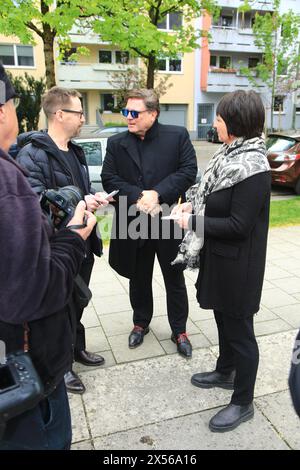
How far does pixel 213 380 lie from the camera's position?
2768mm

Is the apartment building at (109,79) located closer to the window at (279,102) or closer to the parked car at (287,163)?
the window at (279,102)

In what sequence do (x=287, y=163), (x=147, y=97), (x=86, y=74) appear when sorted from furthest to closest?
(x=86, y=74), (x=287, y=163), (x=147, y=97)

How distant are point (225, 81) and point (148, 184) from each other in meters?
30.0

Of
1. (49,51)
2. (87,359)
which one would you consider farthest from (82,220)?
(49,51)

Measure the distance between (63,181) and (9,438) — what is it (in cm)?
162

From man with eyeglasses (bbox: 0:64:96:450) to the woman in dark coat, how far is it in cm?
88

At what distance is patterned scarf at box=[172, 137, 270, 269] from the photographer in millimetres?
2092

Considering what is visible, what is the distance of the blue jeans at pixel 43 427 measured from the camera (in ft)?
4.55

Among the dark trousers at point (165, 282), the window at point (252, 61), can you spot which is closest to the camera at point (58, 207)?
the dark trousers at point (165, 282)

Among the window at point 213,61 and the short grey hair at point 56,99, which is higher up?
the window at point 213,61

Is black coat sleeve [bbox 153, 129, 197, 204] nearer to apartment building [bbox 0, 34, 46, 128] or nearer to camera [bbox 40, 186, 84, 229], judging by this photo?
camera [bbox 40, 186, 84, 229]

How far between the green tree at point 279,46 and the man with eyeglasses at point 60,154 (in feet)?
74.7

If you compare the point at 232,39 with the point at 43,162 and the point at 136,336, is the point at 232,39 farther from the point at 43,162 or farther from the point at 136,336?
the point at 43,162

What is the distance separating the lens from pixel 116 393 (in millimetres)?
2717
